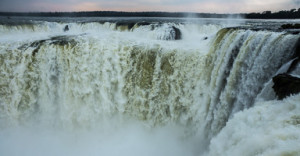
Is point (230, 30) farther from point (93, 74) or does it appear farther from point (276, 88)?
point (93, 74)

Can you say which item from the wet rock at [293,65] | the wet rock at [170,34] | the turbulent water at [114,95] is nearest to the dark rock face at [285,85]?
the wet rock at [293,65]

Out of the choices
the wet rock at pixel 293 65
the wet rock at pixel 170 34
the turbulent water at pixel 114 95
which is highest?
the wet rock at pixel 170 34

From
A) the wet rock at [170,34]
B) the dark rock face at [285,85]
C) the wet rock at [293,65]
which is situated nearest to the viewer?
the dark rock face at [285,85]

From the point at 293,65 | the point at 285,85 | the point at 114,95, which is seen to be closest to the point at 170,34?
the point at 114,95

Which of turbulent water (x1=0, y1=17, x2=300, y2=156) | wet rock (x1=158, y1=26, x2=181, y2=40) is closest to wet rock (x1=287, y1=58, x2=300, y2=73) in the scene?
turbulent water (x1=0, y1=17, x2=300, y2=156)

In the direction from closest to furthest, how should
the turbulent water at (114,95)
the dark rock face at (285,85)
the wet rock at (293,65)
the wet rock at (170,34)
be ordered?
1. the dark rock face at (285,85)
2. the wet rock at (293,65)
3. the turbulent water at (114,95)
4. the wet rock at (170,34)

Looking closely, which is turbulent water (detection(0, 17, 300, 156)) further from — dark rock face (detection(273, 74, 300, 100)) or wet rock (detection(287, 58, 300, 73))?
dark rock face (detection(273, 74, 300, 100))

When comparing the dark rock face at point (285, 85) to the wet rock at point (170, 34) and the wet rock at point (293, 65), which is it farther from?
the wet rock at point (170, 34)

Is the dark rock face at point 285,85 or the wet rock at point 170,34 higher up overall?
the wet rock at point 170,34

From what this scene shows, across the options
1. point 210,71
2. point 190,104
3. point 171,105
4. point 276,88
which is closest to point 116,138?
point 171,105
